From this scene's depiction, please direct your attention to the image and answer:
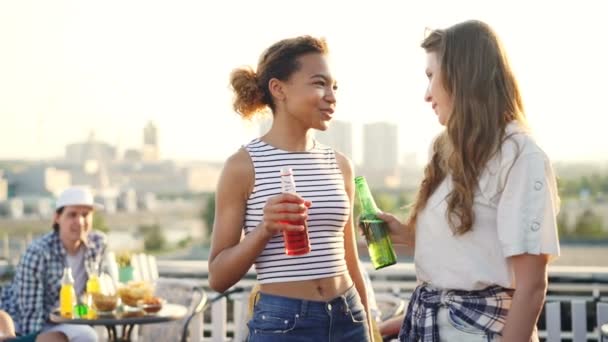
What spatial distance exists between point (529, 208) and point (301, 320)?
0.69 metres

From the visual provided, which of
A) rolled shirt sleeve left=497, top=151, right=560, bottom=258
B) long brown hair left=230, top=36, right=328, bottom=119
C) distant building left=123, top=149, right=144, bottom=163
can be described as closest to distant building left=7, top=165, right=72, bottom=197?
distant building left=123, top=149, right=144, bottom=163

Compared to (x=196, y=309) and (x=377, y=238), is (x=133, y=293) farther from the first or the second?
(x=377, y=238)

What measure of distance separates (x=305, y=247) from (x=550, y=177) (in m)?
0.61

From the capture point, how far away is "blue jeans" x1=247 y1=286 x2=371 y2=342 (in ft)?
7.37

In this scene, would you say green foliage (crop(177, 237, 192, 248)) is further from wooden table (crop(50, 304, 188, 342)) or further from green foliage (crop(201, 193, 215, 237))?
wooden table (crop(50, 304, 188, 342))

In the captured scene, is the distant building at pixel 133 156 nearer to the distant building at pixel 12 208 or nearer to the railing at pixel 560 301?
the distant building at pixel 12 208

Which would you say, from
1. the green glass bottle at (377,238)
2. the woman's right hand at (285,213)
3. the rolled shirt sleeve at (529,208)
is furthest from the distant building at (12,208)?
the rolled shirt sleeve at (529,208)

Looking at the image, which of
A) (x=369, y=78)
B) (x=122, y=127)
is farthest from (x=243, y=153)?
(x=122, y=127)

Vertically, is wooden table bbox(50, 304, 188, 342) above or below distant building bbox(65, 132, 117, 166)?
below

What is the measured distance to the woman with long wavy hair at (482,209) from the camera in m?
1.80

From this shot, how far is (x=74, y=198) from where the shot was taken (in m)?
5.25

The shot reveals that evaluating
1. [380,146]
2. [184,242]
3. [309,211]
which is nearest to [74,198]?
[309,211]

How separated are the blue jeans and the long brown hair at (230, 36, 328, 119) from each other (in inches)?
20.2

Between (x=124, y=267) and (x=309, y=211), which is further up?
(x=309, y=211)
